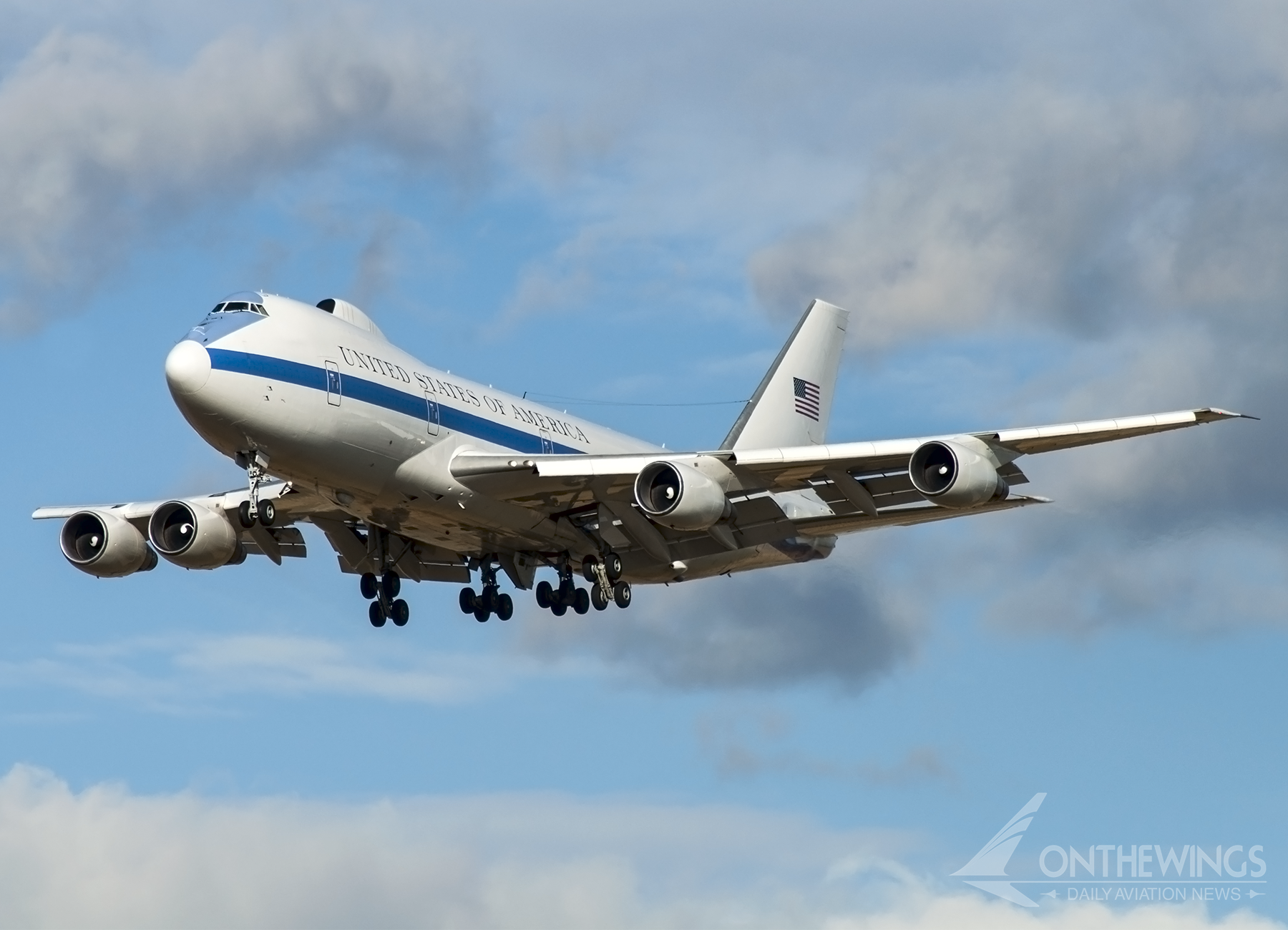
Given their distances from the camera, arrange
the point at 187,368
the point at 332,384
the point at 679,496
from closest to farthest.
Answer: the point at 187,368, the point at 332,384, the point at 679,496

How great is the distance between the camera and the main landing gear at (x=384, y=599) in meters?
53.7

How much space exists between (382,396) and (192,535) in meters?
9.29

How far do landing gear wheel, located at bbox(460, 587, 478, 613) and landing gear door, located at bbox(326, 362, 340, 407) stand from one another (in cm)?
1109

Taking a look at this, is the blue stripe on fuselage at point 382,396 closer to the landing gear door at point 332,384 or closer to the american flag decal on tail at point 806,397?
the landing gear door at point 332,384

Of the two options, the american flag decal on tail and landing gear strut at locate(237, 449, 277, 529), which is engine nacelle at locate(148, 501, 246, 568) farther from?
the american flag decal on tail

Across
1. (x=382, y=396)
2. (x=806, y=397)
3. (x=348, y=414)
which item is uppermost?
(x=806, y=397)

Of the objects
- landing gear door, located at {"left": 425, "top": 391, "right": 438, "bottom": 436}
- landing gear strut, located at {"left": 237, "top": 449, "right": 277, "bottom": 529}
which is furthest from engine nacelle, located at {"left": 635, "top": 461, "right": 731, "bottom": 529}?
landing gear strut, located at {"left": 237, "top": 449, "right": 277, "bottom": 529}

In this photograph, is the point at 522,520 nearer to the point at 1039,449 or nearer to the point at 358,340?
the point at 358,340

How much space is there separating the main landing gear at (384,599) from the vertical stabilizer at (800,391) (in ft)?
39.1

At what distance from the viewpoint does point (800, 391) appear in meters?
62.0

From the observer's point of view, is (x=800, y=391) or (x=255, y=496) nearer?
(x=255, y=496)

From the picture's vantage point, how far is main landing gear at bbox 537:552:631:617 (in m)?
51.8

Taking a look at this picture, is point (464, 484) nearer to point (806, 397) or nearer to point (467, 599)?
point (467, 599)

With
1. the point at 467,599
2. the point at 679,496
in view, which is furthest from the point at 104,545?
the point at 679,496
